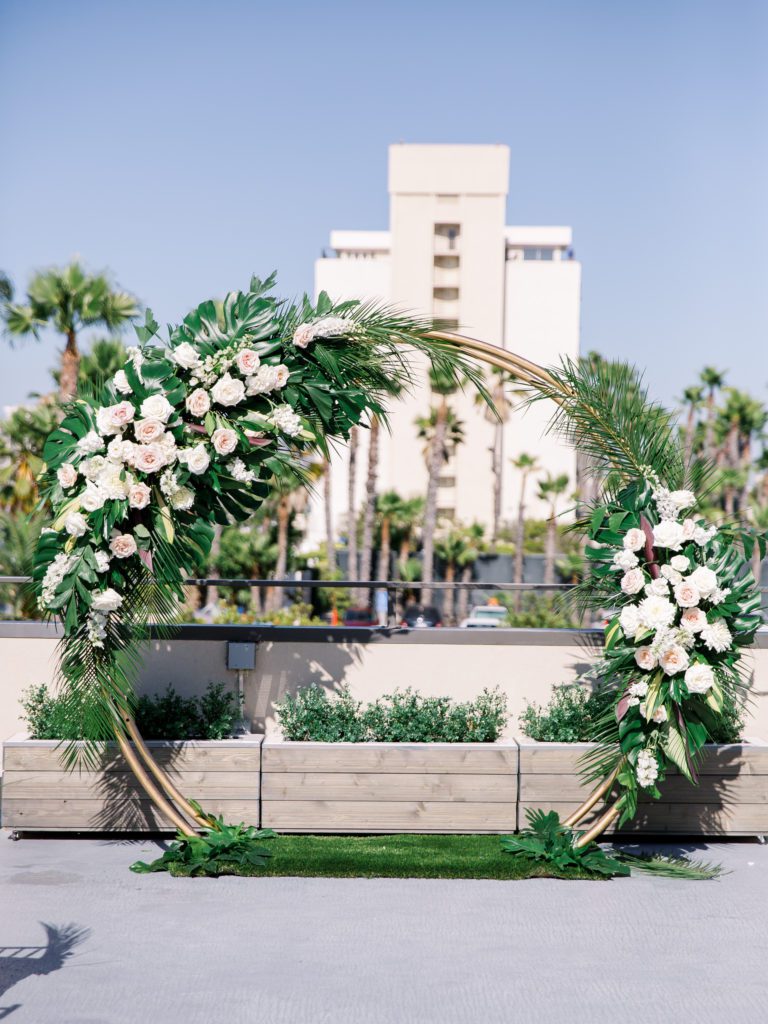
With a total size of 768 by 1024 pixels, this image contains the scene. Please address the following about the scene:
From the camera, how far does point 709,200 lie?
15.4m

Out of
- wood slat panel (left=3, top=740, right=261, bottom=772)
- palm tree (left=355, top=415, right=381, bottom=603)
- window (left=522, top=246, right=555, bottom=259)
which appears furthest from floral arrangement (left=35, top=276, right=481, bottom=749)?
window (left=522, top=246, right=555, bottom=259)

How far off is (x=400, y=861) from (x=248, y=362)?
3.08m

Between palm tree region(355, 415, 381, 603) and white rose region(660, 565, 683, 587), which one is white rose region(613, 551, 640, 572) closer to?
white rose region(660, 565, 683, 587)

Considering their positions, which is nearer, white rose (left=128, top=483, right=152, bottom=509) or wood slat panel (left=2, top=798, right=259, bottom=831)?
white rose (left=128, top=483, right=152, bottom=509)

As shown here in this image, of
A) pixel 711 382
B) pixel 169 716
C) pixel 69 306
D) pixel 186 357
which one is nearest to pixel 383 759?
pixel 169 716

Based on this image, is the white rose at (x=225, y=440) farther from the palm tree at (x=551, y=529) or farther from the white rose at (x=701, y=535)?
the palm tree at (x=551, y=529)

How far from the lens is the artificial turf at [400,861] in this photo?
661 cm

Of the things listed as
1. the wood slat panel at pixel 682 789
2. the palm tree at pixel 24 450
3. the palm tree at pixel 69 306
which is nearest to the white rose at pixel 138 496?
the wood slat panel at pixel 682 789

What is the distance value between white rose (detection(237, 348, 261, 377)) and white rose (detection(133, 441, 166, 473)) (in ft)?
2.23

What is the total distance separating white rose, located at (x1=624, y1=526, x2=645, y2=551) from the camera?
674 centimetres

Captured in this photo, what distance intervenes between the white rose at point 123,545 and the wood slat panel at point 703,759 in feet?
9.05

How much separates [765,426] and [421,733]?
5479cm

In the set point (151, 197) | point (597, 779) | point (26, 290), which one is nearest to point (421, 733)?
point (597, 779)

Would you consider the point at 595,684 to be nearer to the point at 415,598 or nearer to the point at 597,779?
the point at 597,779
